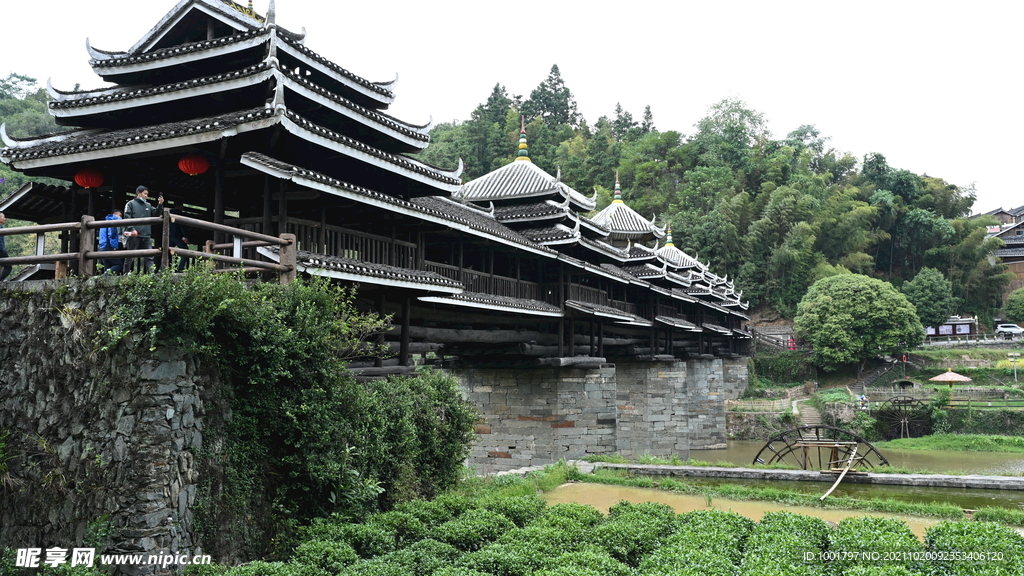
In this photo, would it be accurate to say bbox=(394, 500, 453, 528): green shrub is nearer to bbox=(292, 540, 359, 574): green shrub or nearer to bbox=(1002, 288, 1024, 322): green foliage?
bbox=(292, 540, 359, 574): green shrub

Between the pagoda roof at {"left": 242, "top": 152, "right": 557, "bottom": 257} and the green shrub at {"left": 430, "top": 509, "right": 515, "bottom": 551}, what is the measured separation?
4974 mm

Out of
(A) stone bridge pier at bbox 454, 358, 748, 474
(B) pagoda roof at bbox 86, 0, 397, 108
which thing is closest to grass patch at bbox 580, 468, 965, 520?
(A) stone bridge pier at bbox 454, 358, 748, 474

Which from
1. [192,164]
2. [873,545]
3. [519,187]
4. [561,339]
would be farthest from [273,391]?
[519,187]

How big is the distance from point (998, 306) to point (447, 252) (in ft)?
203

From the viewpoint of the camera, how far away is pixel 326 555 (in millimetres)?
7488

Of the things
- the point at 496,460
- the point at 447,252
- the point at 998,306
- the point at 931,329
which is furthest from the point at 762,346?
the point at 447,252

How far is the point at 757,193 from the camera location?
69875 mm

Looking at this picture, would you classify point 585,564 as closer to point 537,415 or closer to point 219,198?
point 219,198

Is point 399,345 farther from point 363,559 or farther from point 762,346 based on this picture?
point 762,346

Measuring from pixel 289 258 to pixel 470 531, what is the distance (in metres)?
4.25

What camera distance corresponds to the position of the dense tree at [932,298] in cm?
5497

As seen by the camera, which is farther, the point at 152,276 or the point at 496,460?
the point at 496,460

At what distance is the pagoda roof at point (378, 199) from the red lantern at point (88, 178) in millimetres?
3571

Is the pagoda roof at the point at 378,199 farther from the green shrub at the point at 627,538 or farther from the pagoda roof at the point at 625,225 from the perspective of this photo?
the pagoda roof at the point at 625,225
